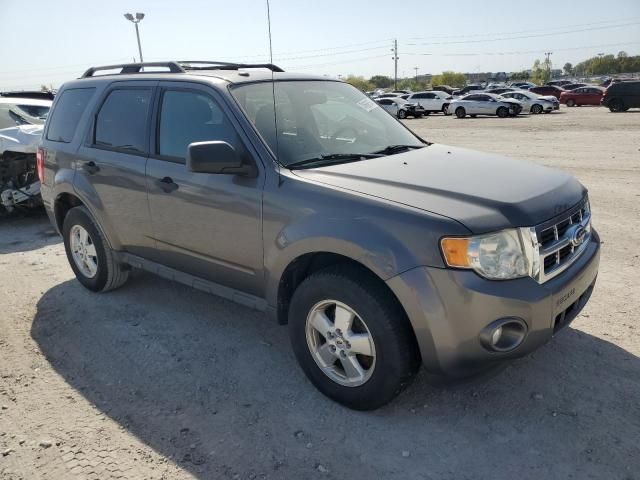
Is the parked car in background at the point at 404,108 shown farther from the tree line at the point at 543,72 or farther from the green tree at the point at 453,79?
the green tree at the point at 453,79

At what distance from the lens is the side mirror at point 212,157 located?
3.07 m

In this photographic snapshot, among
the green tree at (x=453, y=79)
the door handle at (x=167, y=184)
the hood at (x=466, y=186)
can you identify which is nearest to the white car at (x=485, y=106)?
the hood at (x=466, y=186)

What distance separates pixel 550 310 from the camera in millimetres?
2658

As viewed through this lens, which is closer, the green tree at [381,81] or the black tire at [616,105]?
the black tire at [616,105]

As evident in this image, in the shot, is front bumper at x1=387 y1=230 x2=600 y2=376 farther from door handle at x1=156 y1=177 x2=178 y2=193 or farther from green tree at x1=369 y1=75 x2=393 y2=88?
green tree at x1=369 y1=75 x2=393 y2=88

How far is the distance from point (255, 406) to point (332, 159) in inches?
62.0

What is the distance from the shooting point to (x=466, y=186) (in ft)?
9.52

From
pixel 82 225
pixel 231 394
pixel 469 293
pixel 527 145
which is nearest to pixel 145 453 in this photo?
pixel 231 394

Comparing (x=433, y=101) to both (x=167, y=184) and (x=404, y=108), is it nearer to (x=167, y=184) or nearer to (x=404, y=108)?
(x=404, y=108)

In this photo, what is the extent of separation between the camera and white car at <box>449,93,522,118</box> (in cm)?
3039

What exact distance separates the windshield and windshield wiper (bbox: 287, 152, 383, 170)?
0.07 ft

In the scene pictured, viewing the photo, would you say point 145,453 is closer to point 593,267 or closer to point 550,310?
point 550,310

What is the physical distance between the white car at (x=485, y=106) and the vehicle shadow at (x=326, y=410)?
29.2 meters

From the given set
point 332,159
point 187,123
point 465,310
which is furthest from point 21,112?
point 465,310
